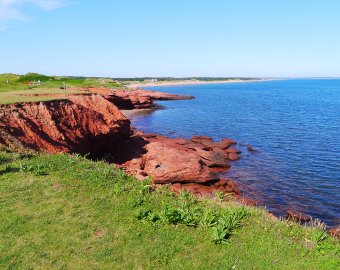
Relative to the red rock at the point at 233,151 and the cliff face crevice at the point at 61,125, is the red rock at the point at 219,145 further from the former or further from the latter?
the cliff face crevice at the point at 61,125

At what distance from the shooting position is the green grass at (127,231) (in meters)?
6.80

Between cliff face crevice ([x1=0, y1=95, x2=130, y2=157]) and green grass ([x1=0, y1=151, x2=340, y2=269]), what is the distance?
398cm

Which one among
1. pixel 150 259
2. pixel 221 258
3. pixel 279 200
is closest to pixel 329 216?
pixel 279 200

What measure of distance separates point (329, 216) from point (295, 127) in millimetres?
27587

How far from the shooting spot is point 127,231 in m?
8.01

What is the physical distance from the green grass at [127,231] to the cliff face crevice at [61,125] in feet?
13.1

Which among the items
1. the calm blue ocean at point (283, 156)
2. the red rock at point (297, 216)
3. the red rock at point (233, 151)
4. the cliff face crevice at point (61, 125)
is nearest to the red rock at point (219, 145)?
the red rock at point (233, 151)

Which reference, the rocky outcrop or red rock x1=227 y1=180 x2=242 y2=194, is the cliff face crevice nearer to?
the rocky outcrop

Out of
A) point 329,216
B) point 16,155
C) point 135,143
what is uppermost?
point 16,155

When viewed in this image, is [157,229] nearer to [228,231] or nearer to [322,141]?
[228,231]

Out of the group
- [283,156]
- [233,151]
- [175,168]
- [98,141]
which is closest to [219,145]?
[233,151]

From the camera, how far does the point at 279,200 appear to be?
54.4 ft

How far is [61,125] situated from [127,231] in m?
12.3

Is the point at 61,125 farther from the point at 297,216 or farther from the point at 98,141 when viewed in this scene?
the point at 297,216
